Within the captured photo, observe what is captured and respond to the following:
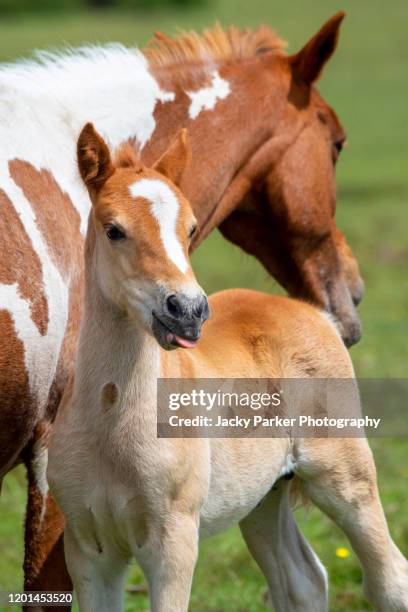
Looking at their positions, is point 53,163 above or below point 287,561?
above

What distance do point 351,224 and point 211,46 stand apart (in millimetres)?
10080

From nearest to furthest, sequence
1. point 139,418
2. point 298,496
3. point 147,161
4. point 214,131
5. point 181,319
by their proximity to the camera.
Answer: point 181,319, point 139,418, point 298,496, point 147,161, point 214,131

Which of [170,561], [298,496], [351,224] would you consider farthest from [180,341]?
[351,224]

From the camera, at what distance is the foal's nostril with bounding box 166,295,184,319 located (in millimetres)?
2992

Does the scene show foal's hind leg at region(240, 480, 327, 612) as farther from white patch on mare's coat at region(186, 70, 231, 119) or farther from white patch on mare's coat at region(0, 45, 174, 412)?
white patch on mare's coat at region(186, 70, 231, 119)

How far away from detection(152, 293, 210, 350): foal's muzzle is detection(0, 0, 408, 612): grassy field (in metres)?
2.08

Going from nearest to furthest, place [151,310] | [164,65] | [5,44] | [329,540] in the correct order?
[151,310] < [164,65] < [329,540] < [5,44]

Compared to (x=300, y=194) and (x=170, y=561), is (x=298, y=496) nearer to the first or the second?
(x=170, y=561)

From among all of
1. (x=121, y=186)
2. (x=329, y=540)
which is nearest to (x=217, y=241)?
(x=329, y=540)

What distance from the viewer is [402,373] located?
8.16m

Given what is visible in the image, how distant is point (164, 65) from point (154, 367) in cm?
174

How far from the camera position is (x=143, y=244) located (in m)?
3.13

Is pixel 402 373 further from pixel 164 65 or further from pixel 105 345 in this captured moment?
pixel 105 345

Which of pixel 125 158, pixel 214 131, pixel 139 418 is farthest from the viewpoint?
pixel 214 131
